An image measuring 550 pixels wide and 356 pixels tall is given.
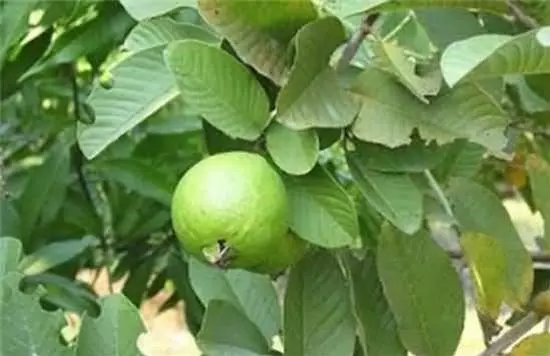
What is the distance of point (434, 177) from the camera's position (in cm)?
106

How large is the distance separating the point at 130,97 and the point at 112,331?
0.15 m

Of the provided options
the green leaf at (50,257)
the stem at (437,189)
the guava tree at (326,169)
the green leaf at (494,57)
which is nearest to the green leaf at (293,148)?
the guava tree at (326,169)

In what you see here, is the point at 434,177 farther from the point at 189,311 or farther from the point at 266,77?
the point at 189,311

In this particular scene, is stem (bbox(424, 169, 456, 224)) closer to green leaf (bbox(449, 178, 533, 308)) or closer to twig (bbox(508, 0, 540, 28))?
green leaf (bbox(449, 178, 533, 308))

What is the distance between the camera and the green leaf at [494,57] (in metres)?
0.65

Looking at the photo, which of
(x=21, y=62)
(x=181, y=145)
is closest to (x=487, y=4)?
(x=21, y=62)

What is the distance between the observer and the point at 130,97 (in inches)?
31.7

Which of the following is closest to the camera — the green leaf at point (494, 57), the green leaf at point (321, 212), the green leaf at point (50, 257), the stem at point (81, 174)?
the green leaf at point (494, 57)

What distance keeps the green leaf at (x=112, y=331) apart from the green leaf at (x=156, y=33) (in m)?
0.16

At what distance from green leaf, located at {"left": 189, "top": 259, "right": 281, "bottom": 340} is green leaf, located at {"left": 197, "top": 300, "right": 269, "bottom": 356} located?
3cm

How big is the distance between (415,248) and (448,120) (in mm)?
91

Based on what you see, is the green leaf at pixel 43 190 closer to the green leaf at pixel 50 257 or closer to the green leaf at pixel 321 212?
the green leaf at pixel 50 257

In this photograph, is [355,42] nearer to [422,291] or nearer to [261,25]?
[261,25]

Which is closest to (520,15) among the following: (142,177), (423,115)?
(423,115)
